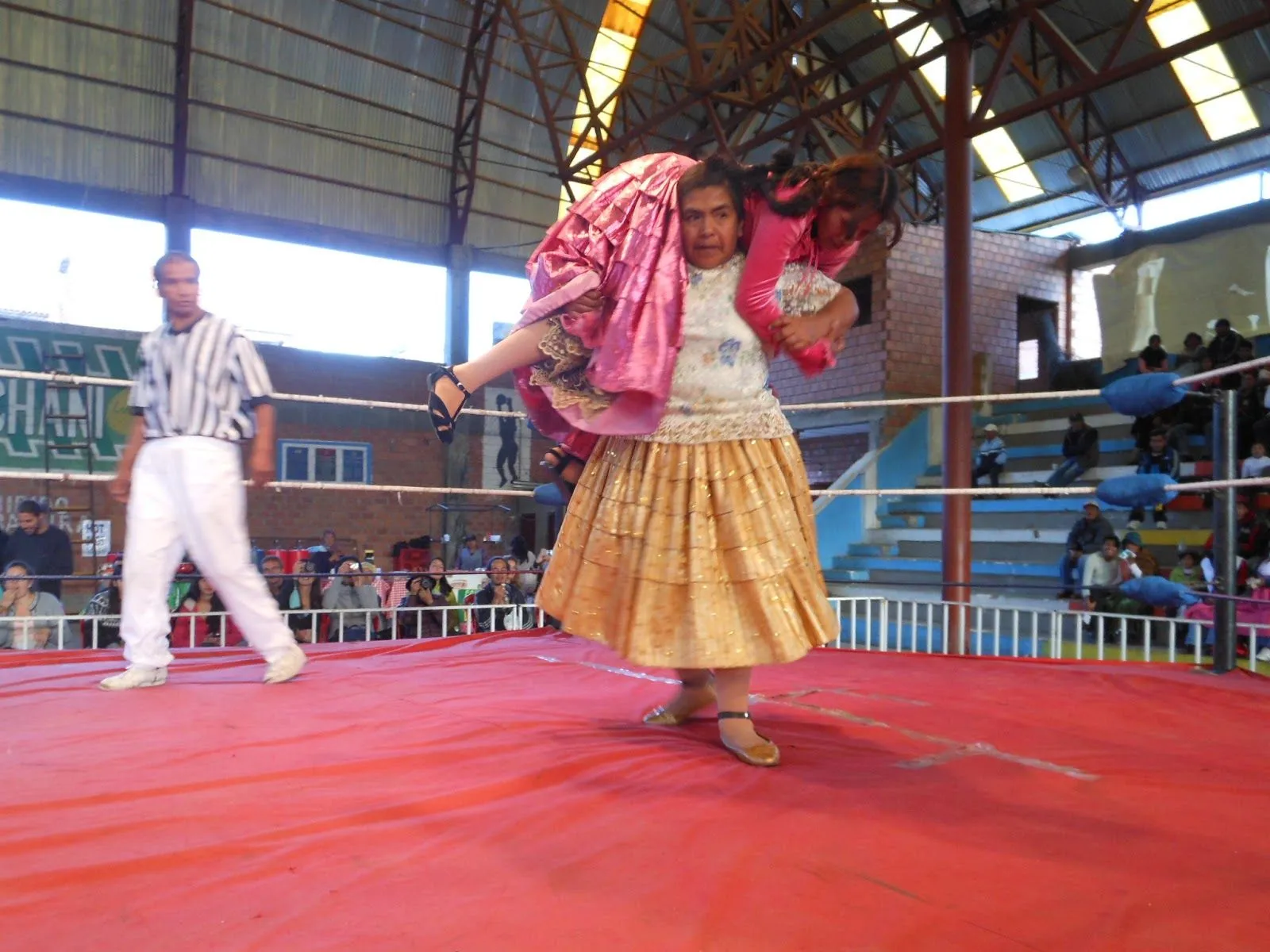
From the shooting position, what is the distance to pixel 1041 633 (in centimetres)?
625

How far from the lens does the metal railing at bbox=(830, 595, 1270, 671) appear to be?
365 cm

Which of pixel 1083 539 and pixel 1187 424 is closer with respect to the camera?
pixel 1083 539

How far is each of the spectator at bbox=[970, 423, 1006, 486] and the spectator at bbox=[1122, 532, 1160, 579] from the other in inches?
101

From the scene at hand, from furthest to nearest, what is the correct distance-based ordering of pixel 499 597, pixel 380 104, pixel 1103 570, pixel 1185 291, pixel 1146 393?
1. pixel 380 104
2. pixel 1185 291
3. pixel 1103 570
4. pixel 499 597
5. pixel 1146 393

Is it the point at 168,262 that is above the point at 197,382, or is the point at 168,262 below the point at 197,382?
above

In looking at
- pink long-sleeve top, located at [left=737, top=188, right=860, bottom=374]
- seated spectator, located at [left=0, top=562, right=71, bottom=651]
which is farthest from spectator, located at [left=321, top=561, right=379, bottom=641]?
pink long-sleeve top, located at [left=737, top=188, right=860, bottom=374]

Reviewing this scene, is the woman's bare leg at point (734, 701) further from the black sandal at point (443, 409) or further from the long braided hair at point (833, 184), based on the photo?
the long braided hair at point (833, 184)

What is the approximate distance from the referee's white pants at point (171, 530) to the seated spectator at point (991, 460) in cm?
740

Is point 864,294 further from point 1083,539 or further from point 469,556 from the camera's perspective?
point 469,556

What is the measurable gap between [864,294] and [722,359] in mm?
9004

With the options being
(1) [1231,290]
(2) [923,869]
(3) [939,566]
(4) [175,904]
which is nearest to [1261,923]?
(2) [923,869]

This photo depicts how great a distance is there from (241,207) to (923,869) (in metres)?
10.9

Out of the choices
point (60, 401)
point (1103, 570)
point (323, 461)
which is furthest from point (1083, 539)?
point (60, 401)


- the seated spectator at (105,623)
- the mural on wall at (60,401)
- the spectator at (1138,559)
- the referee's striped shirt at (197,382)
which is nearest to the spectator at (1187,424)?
the spectator at (1138,559)
